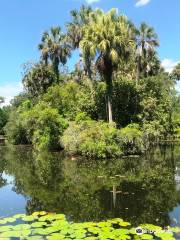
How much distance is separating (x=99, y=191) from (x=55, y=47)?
35904 mm

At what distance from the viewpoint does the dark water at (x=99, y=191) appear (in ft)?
37.7

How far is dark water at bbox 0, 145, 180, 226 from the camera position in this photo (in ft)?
37.7

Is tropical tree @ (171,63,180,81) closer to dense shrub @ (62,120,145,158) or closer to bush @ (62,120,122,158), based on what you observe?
dense shrub @ (62,120,145,158)

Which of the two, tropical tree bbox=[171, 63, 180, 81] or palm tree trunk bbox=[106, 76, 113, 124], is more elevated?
tropical tree bbox=[171, 63, 180, 81]

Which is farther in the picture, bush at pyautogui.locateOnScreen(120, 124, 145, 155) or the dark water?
bush at pyautogui.locateOnScreen(120, 124, 145, 155)

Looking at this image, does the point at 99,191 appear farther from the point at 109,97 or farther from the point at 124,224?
the point at 109,97

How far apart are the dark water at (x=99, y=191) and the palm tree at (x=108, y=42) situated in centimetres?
1128

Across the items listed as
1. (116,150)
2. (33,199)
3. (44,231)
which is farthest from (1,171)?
(44,231)

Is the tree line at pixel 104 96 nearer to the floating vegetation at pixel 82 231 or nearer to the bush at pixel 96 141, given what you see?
the bush at pixel 96 141

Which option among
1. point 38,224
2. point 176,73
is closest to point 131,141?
point 38,224

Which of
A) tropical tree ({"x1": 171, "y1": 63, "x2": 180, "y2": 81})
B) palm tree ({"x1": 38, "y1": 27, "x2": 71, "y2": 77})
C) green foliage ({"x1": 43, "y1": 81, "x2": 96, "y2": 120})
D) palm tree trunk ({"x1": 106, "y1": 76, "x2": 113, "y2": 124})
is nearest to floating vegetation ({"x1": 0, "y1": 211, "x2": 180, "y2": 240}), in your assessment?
palm tree trunk ({"x1": 106, "y1": 76, "x2": 113, "y2": 124})

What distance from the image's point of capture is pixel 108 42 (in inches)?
1222

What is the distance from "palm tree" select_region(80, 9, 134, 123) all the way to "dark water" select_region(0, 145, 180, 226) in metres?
11.3

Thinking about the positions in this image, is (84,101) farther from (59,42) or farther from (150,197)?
(150,197)
